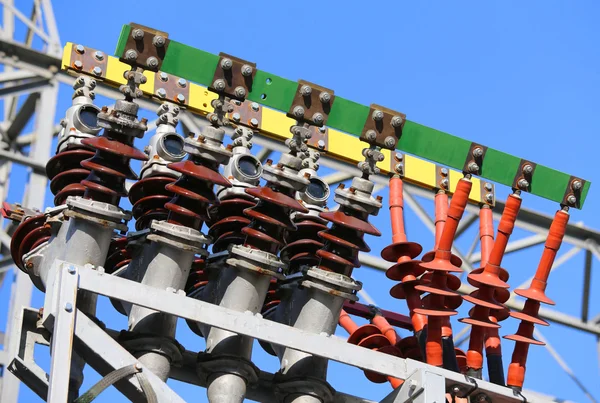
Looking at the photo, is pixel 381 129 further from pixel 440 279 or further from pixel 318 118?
pixel 440 279

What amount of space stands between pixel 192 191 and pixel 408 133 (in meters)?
1.28

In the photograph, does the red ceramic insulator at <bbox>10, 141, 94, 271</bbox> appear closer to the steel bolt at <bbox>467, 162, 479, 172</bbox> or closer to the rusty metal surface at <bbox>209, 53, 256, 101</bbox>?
the rusty metal surface at <bbox>209, 53, 256, 101</bbox>

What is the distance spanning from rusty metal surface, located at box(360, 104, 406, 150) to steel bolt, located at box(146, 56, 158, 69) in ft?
3.72

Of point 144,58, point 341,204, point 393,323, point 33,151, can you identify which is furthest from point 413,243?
point 33,151

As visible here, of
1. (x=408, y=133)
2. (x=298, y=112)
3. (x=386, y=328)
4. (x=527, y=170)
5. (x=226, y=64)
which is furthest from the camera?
(x=386, y=328)

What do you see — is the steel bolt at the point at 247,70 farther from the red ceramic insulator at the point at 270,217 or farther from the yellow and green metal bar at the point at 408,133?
the red ceramic insulator at the point at 270,217

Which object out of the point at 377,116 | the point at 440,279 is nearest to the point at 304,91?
the point at 377,116

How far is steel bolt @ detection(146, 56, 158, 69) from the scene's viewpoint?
6.80 meters

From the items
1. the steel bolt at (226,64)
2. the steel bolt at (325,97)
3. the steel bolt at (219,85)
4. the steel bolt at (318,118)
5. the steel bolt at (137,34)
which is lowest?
the steel bolt at (219,85)

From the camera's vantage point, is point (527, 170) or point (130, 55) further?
point (527, 170)

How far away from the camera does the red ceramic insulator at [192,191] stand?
22.3ft

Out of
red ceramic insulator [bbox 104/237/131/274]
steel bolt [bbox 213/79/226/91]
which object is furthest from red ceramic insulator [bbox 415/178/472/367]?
red ceramic insulator [bbox 104/237/131/274]

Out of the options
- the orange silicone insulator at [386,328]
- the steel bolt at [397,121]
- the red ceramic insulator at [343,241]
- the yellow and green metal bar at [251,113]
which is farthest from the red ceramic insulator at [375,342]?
the steel bolt at [397,121]

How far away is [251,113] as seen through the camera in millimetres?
7805
